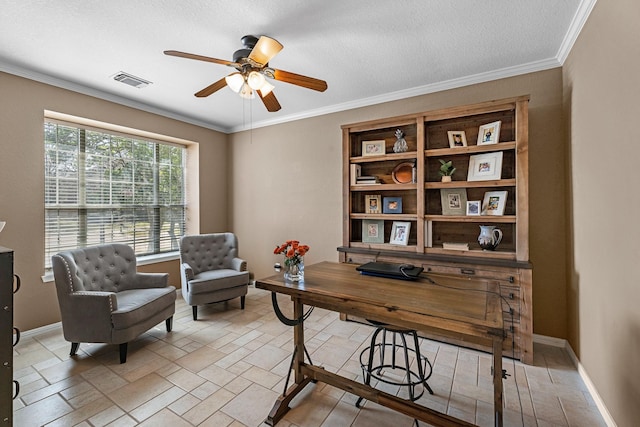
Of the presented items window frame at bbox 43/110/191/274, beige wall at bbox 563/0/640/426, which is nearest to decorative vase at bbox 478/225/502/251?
beige wall at bbox 563/0/640/426

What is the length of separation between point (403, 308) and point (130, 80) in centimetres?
358

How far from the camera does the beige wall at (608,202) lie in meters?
1.44

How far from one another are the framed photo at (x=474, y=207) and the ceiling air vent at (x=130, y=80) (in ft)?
12.3

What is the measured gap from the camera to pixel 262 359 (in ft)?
8.13

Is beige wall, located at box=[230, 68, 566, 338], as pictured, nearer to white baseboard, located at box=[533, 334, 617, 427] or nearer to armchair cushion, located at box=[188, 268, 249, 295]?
white baseboard, located at box=[533, 334, 617, 427]

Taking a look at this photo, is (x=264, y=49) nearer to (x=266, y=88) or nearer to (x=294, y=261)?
(x=266, y=88)

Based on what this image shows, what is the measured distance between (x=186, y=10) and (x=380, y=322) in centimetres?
252

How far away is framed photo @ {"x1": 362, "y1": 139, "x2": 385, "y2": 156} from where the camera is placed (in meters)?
3.35

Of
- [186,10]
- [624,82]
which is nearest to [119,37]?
[186,10]

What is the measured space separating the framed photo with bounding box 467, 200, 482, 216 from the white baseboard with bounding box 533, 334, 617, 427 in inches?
52.5

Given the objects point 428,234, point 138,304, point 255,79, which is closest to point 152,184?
point 138,304

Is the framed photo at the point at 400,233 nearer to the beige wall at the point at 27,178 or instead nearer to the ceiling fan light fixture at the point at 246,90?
the ceiling fan light fixture at the point at 246,90

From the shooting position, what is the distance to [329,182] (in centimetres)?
393

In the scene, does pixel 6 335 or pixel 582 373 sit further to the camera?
pixel 582 373
